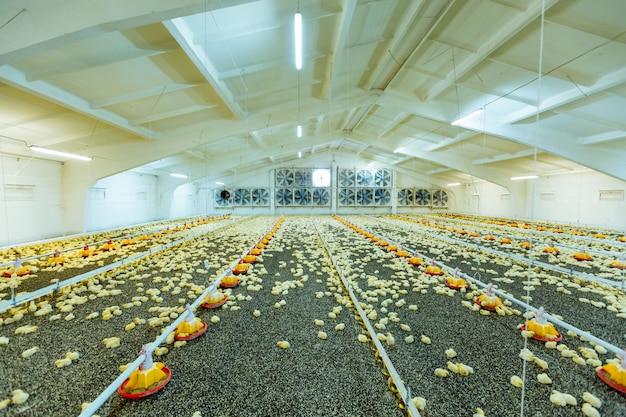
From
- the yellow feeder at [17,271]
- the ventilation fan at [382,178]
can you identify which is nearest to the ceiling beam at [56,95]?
the yellow feeder at [17,271]

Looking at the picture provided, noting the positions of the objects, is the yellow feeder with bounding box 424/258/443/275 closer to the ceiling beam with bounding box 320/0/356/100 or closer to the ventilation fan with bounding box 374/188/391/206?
the ceiling beam with bounding box 320/0/356/100

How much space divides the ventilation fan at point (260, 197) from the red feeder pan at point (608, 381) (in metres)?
16.3

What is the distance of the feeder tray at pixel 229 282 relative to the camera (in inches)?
129

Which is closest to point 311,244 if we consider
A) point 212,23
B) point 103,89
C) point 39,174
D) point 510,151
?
point 212,23

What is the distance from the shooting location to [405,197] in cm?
1795

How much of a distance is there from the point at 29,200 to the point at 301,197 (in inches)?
490

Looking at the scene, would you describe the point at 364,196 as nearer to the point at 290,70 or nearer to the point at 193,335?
the point at 290,70

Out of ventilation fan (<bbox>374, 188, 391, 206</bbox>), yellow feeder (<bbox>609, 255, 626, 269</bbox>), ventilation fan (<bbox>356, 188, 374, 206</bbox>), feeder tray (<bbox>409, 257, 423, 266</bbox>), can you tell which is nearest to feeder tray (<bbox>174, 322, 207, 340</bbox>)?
feeder tray (<bbox>409, 257, 423, 266</bbox>)

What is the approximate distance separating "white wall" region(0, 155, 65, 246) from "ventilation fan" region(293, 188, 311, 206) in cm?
1146

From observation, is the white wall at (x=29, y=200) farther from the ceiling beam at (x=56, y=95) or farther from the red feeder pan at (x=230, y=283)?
the red feeder pan at (x=230, y=283)

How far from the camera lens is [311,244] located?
245 inches

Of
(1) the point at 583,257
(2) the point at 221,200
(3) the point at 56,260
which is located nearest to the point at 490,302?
(1) the point at 583,257

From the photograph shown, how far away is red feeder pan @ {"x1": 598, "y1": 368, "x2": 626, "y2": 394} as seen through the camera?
Result: 1484mm

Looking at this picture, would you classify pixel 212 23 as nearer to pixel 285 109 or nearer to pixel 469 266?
pixel 285 109
